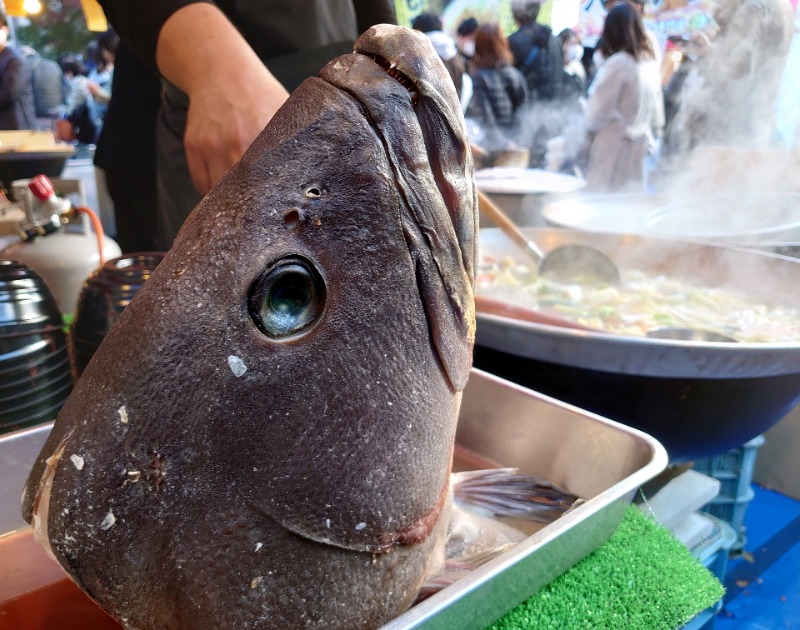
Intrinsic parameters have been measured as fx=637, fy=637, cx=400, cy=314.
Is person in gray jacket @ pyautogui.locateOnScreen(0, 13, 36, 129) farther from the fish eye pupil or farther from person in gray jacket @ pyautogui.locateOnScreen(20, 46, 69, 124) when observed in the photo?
the fish eye pupil

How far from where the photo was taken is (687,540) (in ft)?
4.73

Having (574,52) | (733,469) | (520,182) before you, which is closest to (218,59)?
(733,469)

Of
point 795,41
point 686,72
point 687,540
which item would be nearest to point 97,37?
point 686,72

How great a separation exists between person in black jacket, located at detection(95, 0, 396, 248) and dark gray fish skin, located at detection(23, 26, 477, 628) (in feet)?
1.28

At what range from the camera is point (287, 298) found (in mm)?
576

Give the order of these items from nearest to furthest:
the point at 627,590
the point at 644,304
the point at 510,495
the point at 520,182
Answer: the point at 627,590
the point at 510,495
the point at 644,304
the point at 520,182

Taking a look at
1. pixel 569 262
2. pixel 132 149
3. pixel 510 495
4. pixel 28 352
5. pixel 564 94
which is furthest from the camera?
pixel 564 94

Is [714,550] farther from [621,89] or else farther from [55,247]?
[621,89]

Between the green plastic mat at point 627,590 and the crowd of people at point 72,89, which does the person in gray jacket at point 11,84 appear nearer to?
the crowd of people at point 72,89

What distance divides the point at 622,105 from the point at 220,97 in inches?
192

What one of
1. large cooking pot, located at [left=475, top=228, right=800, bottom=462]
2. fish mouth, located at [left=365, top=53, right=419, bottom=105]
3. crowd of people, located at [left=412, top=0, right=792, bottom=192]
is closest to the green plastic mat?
large cooking pot, located at [left=475, top=228, right=800, bottom=462]

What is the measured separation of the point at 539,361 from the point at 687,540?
0.60 m

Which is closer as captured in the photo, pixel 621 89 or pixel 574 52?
pixel 621 89

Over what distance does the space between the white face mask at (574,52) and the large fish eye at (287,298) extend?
674 cm
